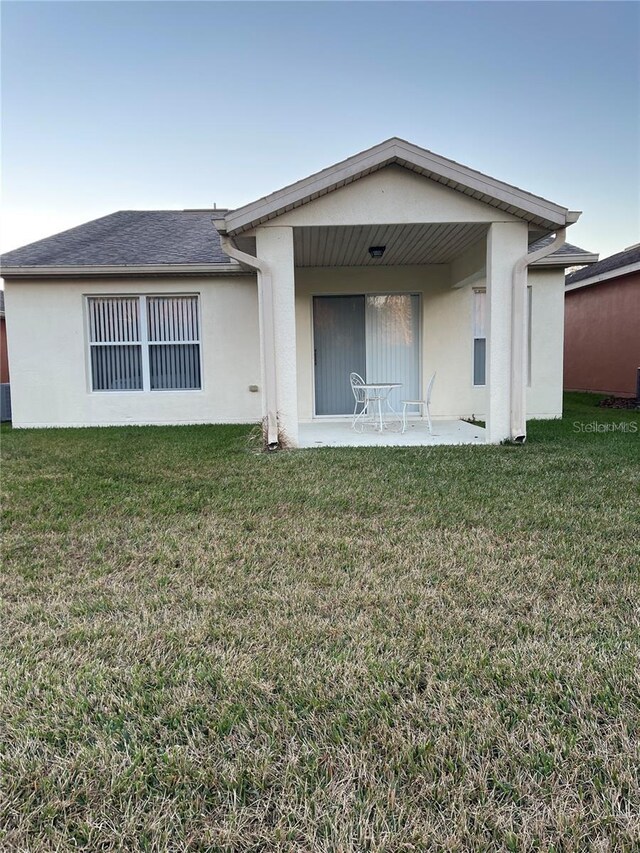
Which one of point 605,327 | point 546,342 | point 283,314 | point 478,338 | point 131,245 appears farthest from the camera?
point 605,327

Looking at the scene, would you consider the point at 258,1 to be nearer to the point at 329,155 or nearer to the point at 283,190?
the point at 329,155

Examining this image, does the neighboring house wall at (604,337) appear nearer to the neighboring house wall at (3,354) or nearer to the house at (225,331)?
the house at (225,331)

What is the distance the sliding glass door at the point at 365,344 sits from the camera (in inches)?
389

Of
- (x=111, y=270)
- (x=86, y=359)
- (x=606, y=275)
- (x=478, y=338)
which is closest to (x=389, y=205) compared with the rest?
(x=478, y=338)

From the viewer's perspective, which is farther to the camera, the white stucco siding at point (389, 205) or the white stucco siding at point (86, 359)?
the white stucco siding at point (86, 359)

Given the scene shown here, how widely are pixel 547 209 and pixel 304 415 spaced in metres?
5.46

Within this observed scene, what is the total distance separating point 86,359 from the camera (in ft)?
31.8

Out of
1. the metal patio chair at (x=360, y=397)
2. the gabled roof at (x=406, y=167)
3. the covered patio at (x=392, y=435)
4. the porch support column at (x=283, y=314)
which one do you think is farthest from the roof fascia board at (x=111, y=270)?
the covered patio at (x=392, y=435)

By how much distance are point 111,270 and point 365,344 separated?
16.6 feet

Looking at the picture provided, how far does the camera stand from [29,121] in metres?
10.5

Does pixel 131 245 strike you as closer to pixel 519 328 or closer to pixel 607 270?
pixel 519 328

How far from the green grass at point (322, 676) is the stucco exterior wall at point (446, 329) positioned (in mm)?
5805

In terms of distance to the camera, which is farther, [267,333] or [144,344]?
[144,344]

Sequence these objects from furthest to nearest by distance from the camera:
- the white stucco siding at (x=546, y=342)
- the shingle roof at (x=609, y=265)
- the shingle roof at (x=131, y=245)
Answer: the shingle roof at (x=609, y=265), the white stucco siding at (x=546, y=342), the shingle roof at (x=131, y=245)
